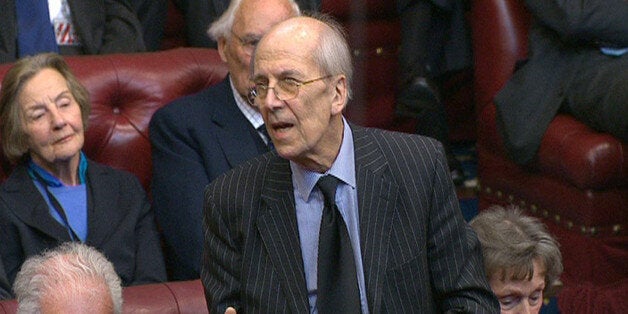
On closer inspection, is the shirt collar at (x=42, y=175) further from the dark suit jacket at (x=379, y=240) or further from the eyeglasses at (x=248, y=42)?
the dark suit jacket at (x=379, y=240)

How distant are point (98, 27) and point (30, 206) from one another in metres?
0.89

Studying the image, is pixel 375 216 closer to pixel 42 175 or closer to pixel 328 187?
pixel 328 187

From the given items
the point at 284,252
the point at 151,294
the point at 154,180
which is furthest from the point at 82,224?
the point at 284,252

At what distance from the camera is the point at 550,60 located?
11.7 feet

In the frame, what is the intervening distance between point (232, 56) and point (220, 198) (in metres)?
0.86

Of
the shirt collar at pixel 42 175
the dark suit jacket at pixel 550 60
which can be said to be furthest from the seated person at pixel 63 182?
the dark suit jacket at pixel 550 60

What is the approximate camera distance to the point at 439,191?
7.11 ft

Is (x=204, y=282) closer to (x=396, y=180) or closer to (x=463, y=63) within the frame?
(x=396, y=180)

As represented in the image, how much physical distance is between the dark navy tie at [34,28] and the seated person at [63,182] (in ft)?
1.62

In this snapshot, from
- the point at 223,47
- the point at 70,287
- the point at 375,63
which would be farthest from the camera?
the point at 375,63

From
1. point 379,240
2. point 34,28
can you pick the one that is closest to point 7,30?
point 34,28

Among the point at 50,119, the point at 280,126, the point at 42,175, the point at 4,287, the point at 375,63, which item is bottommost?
the point at 375,63

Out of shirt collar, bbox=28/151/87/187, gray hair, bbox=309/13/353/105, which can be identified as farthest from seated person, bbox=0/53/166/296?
gray hair, bbox=309/13/353/105

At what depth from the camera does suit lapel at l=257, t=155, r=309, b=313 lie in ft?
6.97
